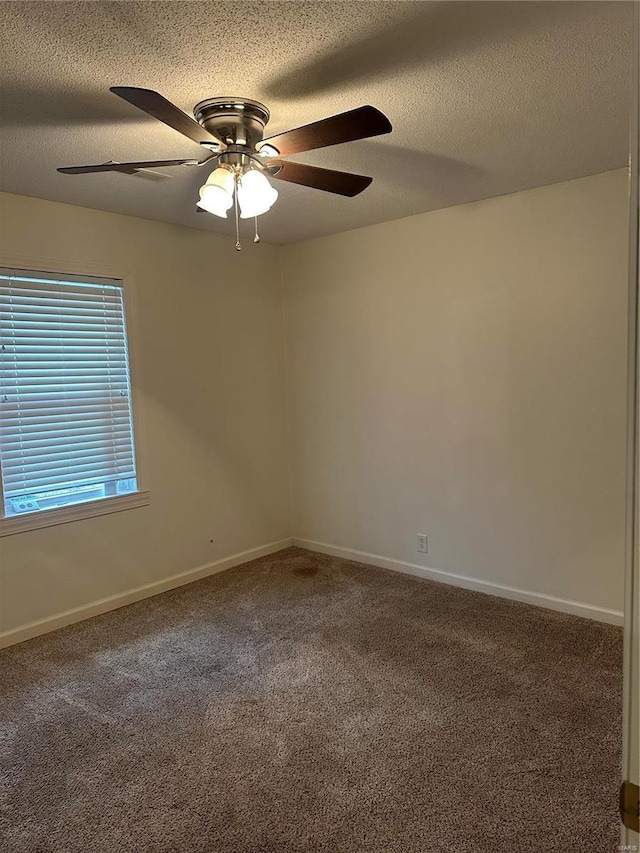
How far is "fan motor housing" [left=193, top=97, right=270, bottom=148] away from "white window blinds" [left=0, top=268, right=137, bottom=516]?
5.23 ft

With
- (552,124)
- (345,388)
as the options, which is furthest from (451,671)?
(552,124)

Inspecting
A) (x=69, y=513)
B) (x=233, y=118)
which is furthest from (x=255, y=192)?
(x=69, y=513)

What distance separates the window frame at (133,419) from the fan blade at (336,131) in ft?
5.82

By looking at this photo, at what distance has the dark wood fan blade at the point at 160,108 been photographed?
4.89 feet

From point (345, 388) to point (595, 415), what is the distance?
5.67ft

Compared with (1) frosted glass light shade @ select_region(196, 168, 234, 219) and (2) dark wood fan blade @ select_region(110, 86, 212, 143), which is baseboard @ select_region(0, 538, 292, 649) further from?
(2) dark wood fan blade @ select_region(110, 86, 212, 143)

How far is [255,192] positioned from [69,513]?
222cm

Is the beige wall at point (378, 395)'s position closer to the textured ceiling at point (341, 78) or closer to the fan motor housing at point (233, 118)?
the textured ceiling at point (341, 78)

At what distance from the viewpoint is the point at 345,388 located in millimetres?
4160

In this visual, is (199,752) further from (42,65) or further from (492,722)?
(42,65)

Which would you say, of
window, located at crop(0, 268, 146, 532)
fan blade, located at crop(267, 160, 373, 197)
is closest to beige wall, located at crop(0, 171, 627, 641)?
window, located at crop(0, 268, 146, 532)

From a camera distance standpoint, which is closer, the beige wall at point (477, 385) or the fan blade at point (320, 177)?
the fan blade at point (320, 177)

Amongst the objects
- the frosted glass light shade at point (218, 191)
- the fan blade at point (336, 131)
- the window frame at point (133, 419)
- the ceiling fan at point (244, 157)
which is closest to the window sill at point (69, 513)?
the window frame at point (133, 419)

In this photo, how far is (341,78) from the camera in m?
1.90
